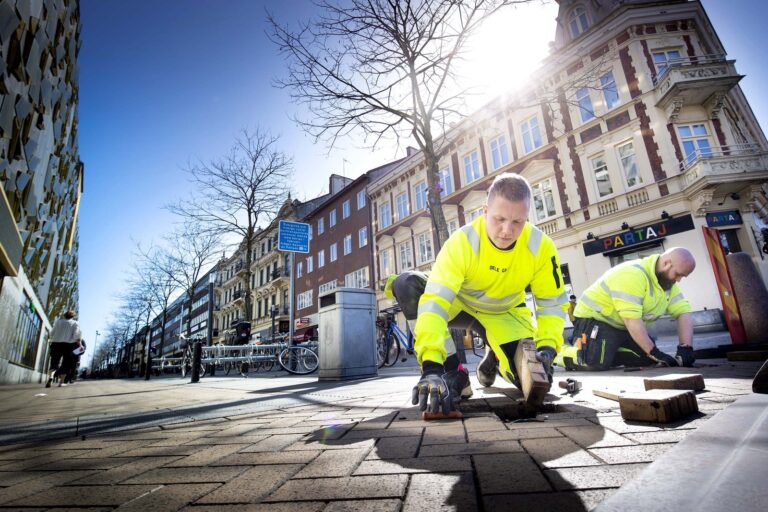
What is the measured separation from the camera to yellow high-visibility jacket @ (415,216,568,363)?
2.26m

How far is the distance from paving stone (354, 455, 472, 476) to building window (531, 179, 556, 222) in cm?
1675

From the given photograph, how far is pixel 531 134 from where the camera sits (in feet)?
57.3

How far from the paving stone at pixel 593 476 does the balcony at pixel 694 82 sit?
646 inches

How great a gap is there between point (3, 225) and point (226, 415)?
6325mm

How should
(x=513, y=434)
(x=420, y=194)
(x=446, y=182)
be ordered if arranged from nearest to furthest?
(x=513, y=434), (x=446, y=182), (x=420, y=194)

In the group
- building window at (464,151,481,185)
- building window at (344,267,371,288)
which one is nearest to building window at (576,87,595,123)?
building window at (464,151,481,185)

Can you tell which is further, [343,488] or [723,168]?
[723,168]

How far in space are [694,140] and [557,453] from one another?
16836mm

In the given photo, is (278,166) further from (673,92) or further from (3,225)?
(673,92)

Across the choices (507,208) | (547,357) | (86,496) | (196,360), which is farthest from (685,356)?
(196,360)

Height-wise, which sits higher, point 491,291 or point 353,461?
point 491,291

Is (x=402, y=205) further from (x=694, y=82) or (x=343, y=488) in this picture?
(x=343, y=488)

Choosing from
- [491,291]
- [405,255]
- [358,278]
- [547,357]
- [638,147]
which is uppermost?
[638,147]

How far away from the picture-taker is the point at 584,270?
14898mm
